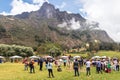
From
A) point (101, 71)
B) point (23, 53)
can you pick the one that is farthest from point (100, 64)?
point (23, 53)

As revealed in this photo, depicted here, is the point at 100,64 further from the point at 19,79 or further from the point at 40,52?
the point at 40,52

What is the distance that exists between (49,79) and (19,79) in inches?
161

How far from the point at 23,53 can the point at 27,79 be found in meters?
128

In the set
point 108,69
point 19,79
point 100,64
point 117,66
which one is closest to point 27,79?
point 19,79

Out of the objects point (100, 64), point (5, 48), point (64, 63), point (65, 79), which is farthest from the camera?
point (5, 48)

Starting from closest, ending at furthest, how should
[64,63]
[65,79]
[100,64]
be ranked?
[65,79], [100,64], [64,63]

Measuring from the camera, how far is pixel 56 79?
37.5 m

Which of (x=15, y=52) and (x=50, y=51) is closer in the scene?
(x=15, y=52)

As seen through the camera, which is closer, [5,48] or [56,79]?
[56,79]

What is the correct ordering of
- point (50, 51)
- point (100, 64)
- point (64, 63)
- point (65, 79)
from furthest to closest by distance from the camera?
1. point (50, 51)
2. point (64, 63)
3. point (100, 64)
4. point (65, 79)

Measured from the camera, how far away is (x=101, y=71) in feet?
163

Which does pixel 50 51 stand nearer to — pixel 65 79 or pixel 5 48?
pixel 5 48

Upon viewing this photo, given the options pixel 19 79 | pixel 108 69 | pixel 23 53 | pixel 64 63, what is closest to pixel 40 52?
pixel 23 53

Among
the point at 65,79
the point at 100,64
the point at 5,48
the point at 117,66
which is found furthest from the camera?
the point at 5,48
